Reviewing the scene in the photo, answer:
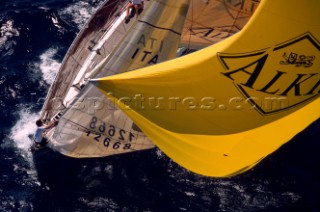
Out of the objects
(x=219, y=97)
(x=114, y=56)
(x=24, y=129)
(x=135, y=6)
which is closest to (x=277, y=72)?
(x=219, y=97)

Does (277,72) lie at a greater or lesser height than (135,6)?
greater

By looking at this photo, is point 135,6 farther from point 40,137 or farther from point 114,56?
point 40,137

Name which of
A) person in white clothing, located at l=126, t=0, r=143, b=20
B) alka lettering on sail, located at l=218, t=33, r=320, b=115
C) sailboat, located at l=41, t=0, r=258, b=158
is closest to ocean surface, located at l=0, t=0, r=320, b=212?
sailboat, located at l=41, t=0, r=258, b=158

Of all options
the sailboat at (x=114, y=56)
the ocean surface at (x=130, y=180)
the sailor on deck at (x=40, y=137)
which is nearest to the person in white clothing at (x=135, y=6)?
the sailboat at (x=114, y=56)

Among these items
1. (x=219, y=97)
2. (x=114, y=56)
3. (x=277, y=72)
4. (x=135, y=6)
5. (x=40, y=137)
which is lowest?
(x=40, y=137)

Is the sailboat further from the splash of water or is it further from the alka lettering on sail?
the alka lettering on sail

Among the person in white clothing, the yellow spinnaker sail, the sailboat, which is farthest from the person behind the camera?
the person in white clothing
